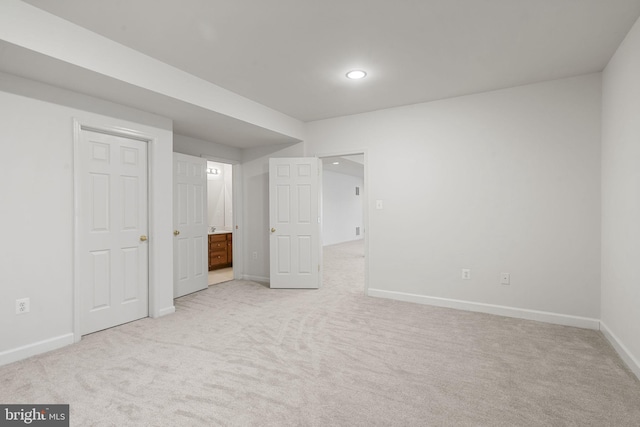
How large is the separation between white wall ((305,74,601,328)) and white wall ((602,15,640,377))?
0.20 m

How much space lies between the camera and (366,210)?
4.50 meters

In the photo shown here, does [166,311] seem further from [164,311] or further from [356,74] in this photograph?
[356,74]

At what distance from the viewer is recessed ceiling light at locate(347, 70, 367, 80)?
318 centimetres

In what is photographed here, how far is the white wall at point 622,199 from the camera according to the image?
7.61ft

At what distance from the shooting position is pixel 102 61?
2.51m

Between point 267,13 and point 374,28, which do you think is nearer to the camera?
point 267,13

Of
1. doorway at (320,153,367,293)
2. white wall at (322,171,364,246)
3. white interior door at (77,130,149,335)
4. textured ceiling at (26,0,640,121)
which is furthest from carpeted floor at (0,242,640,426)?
white wall at (322,171,364,246)

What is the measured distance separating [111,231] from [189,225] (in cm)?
131

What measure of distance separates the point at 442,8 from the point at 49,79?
3059 mm

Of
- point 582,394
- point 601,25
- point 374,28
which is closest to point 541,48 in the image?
point 601,25

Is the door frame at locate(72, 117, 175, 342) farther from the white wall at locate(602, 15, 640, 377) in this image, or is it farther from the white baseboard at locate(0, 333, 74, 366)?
the white wall at locate(602, 15, 640, 377)

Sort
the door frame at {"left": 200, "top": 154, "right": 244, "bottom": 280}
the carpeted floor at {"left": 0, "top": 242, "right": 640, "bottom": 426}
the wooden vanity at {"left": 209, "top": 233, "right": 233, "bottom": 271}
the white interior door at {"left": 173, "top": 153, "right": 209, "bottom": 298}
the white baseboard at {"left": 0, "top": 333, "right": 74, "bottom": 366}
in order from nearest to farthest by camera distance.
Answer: the carpeted floor at {"left": 0, "top": 242, "right": 640, "bottom": 426}
the white baseboard at {"left": 0, "top": 333, "right": 74, "bottom": 366}
the white interior door at {"left": 173, "top": 153, "right": 209, "bottom": 298}
the door frame at {"left": 200, "top": 154, "right": 244, "bottom": 280}
the wooden vanity at {"left": 209, "top": 233, "right": 233, "bottom": 271}

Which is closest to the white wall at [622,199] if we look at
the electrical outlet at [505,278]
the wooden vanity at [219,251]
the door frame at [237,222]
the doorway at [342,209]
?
the electrical outlet at [505,278]

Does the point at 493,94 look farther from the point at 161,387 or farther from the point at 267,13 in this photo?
the point at 161,387
